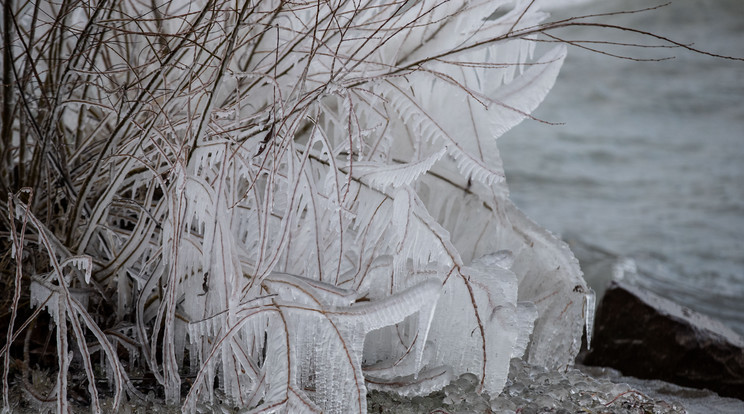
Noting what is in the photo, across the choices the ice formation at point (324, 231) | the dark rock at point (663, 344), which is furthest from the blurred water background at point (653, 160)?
the ice formation at point (324, 231)

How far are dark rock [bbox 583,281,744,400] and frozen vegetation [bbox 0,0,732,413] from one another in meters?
0.45

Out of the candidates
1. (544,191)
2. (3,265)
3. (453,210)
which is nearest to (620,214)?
(544,191)

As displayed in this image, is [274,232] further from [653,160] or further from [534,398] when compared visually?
[653,160]

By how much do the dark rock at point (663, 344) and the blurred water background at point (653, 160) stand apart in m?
0.70

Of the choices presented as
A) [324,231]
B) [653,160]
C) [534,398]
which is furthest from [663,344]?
[653,160]

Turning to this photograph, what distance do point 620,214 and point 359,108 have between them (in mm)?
2876

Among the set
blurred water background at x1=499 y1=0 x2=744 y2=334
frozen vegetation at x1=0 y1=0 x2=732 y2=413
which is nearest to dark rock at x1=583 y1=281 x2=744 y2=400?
frozen vegetation at x1=0 y1=0 x2=732 y2=413

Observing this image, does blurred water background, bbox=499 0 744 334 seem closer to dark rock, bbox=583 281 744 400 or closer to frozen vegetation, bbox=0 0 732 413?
→ dark rock, bbox=583 281 744 400

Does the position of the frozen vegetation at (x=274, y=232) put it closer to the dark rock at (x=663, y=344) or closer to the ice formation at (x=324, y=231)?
the ice formation at (x=324, y=231)

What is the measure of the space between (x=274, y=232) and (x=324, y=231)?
0.08 m

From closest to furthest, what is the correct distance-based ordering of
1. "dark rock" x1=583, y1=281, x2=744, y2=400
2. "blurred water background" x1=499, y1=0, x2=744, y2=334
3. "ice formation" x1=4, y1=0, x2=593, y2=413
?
"ice formation" x1=4, y1=0, x2=593, y2=413 < "dark rock" x1=583, y1=281, x2=744, y2=400 < "blurred water background" x1=499, y1=0, x2=744, y2=334

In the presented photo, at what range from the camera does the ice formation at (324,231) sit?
25.3 inches

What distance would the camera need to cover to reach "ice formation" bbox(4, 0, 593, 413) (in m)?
0.64

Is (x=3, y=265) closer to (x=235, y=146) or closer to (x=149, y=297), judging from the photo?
(x=149, y=297)
